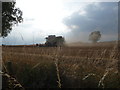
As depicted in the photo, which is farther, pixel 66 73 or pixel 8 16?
pixel 8 16

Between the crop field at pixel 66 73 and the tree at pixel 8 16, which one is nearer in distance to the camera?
the crop field at pixel 66 73

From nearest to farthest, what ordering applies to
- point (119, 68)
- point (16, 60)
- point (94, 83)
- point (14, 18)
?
point (94, 83) → point (119, 68) → point (16, 60) → point (14, 18)

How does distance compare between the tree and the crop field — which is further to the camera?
the tree

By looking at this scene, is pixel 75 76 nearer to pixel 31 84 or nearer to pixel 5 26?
pixel 31 84

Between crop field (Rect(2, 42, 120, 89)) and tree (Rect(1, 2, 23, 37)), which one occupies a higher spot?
tree (Rect(1, 2, 23, 37))

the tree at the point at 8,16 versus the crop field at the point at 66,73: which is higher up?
the tree at the point at 8,16

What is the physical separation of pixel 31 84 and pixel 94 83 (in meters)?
1.06

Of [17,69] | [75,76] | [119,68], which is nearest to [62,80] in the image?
[75,76]

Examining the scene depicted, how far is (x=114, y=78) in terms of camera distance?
3482mm

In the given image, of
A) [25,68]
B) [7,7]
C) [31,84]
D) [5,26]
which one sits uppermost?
[7,7]

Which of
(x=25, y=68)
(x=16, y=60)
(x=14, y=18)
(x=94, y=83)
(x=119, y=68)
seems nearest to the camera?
(x=94, y=83)

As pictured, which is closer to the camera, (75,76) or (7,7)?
(75,76)

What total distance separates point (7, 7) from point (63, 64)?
60.8 feet

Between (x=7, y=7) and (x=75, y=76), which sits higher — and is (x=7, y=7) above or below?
above
